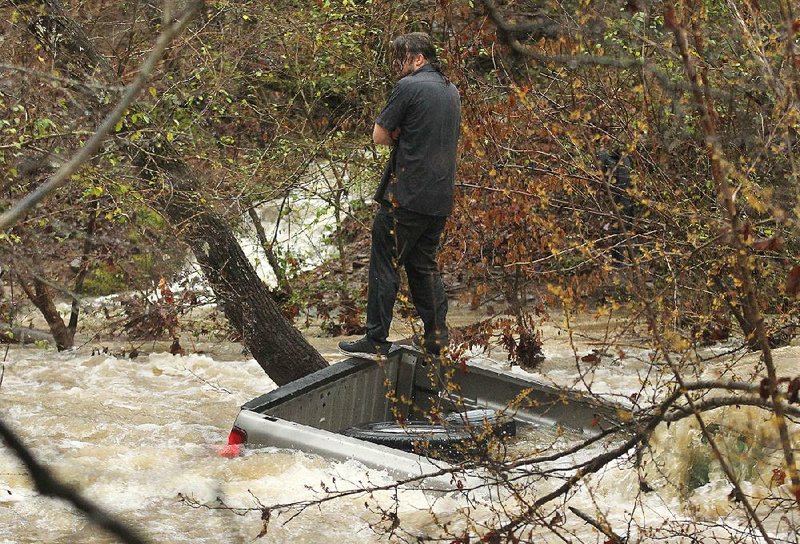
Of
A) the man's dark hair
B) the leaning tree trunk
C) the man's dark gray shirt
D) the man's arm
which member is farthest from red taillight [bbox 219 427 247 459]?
the man's dark hair

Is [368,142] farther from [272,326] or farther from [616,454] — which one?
[616,454]

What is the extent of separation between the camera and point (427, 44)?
23.0 ft

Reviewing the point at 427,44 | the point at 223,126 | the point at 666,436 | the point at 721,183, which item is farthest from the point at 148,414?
the point at 721,183

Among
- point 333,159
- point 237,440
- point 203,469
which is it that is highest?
point 333,159

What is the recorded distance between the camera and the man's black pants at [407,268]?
7.13 metres

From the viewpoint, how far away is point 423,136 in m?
6.93

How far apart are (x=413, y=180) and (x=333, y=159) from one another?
14.5ft

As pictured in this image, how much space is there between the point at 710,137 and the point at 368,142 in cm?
832

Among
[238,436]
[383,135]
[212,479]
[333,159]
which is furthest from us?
[333,159]

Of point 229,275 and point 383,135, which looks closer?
point 383,135

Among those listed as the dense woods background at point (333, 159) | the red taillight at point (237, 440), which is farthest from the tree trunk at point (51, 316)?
the red taillight at point (237, 440)

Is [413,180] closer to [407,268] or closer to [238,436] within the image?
[407,268]

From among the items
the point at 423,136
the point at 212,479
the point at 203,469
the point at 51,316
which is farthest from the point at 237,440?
the point at 51,316

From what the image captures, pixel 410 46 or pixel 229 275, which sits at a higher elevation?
pixel 410 46
